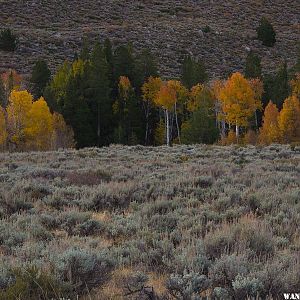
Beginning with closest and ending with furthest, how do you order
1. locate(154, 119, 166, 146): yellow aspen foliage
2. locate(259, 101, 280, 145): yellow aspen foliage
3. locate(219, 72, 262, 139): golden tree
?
locate(219, 72, 262, 139): golden tree → locate(259, 101, 280, 145): yellow aspen foliage → locate(154, 119, 166, 146): yellow aspen foliage

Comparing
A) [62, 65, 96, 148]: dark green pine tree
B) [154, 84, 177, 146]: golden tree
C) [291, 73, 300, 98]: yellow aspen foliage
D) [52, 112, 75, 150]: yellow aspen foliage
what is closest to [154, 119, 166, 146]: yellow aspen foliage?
[154, 84, 177, 146]: golden tree

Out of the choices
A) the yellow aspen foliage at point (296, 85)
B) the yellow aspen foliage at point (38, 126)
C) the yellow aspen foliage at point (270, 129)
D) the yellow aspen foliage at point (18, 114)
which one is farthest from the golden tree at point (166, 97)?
the yellow aspen foliage at point (18, 114)

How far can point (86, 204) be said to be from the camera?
877 centimetres

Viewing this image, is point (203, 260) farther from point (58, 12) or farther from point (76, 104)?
point (58, 12)

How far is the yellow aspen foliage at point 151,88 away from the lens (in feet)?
146

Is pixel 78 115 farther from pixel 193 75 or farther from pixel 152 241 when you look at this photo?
pixel 152 241

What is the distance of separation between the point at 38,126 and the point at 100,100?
8847 mm

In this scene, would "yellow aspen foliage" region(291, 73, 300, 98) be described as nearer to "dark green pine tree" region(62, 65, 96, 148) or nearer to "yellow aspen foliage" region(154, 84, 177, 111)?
"yellow aspen foliage" region(154, 84, 177, 111)

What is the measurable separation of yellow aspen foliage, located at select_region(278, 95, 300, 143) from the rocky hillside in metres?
23.5

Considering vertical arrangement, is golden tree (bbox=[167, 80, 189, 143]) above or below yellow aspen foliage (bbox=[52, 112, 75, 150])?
above

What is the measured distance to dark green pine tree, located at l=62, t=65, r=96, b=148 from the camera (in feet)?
132

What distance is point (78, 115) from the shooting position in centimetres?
4003

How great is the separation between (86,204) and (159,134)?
38192mm

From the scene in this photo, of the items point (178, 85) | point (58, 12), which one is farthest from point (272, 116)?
point (58, 12)
